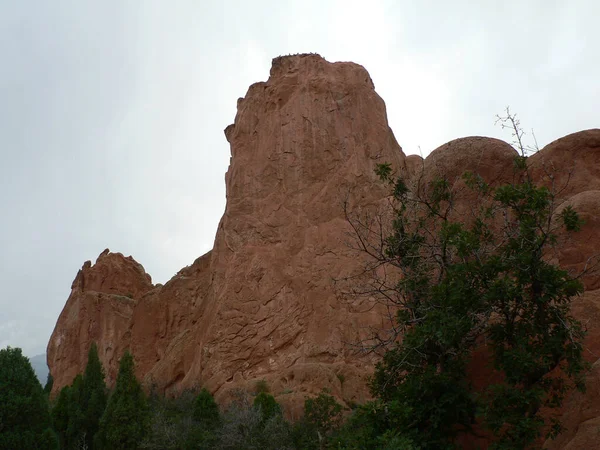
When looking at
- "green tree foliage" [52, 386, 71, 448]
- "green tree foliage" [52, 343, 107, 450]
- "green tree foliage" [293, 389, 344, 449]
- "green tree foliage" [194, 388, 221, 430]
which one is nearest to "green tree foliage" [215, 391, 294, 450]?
"green tree foliage" [293, 389, 344, 449]

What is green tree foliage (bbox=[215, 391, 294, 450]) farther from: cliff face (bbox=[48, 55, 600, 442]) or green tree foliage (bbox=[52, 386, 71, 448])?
green tree foliage (bbox=[52, 386, 71, 448])

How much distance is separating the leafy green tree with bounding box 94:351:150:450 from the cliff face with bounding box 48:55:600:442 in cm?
469

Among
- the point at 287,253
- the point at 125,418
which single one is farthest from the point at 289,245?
the point at 125,418

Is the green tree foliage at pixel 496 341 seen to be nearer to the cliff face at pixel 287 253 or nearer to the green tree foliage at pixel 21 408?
the cliff face at pixel 287 253

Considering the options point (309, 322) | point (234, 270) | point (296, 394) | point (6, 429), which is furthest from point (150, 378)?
point (6, 429)

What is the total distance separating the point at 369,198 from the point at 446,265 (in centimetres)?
1524

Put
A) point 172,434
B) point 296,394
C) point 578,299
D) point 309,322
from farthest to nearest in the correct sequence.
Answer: point 309,322 → point 296,394 → point 172,434 → point 578,299

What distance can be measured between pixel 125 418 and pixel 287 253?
10.4 metres

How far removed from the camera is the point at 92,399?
22.7 meters

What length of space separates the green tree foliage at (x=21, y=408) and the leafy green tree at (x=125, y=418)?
1.80 meters

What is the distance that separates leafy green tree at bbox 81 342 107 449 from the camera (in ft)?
72.1

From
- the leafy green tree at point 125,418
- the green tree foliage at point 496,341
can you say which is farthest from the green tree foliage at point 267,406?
the green tree foliage at point 496,341

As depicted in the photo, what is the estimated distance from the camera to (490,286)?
920 cm

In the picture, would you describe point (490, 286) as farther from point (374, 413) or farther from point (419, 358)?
point (374, 413)
